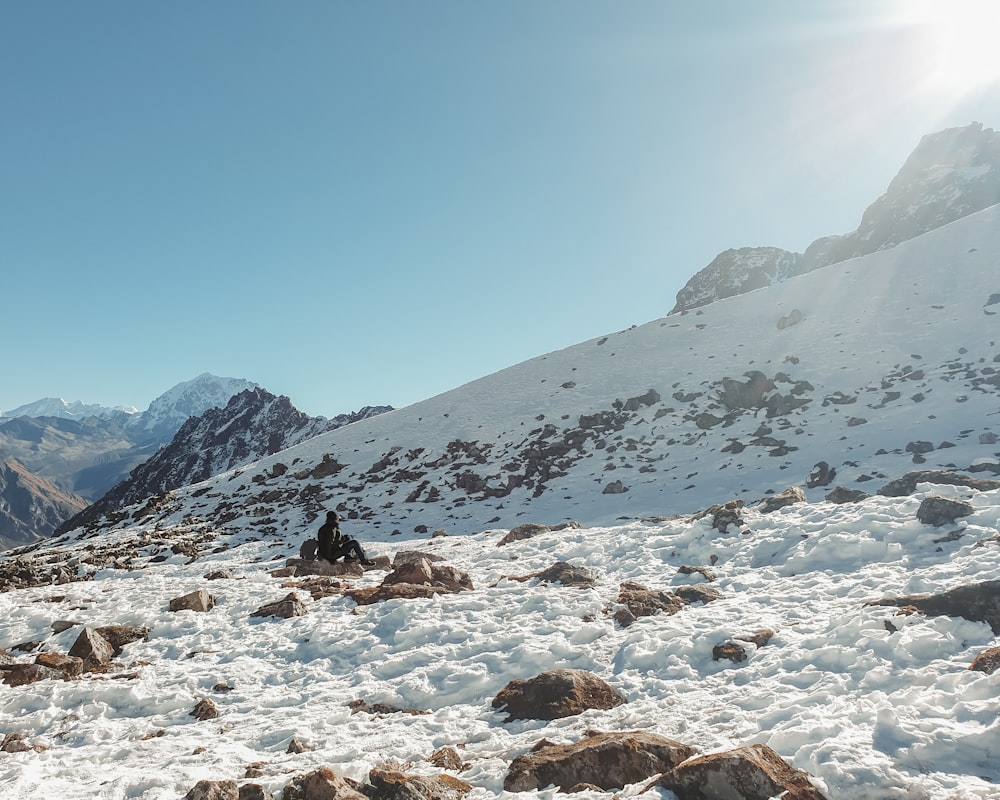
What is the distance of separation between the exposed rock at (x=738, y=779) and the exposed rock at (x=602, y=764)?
599mm

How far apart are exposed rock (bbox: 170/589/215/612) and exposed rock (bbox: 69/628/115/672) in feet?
7.61

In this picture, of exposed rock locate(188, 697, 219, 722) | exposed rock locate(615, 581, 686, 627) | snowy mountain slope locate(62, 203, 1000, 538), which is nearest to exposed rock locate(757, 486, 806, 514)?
snowy mountain slope locate(62, 203, 1000, 538)

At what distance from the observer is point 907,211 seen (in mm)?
132375

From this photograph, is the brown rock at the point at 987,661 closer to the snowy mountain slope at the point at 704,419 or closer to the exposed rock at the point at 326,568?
the snowy mountain slope at the point at 704,419

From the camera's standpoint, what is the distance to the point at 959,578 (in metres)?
8.90

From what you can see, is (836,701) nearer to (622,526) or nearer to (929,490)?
(929,490)

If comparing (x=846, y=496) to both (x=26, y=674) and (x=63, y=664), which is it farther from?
(x=26, y=674)

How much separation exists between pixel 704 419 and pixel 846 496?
16710 mm

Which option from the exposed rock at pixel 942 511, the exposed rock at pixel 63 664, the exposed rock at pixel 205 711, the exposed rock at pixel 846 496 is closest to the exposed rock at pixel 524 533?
the exposed rock at pixel 846 496

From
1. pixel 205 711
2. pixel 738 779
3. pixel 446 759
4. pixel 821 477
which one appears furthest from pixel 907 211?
pixel 205 711

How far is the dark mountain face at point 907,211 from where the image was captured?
128 metres

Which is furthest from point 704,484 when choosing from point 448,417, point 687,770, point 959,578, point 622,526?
point 448,417

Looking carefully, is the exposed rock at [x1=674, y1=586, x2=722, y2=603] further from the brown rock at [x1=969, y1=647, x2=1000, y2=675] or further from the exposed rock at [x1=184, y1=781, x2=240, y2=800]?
the exposed rock at [x1=184, y1=781, x2=240, y2=800]

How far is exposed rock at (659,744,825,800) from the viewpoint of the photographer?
4574mm
